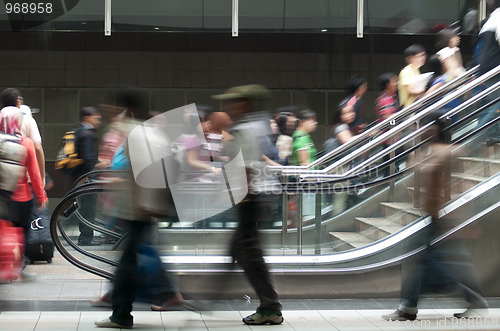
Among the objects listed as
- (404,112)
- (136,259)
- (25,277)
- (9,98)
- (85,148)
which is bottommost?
(25,277)

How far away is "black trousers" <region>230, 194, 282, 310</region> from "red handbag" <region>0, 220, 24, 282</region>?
204 centimetres

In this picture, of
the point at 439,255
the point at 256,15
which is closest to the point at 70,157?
the point at 256,15

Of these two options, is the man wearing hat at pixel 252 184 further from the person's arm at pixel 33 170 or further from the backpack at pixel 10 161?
the person's arm at pixel 33 170

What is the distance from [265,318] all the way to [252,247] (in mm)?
576

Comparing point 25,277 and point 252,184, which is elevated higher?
point 252,184

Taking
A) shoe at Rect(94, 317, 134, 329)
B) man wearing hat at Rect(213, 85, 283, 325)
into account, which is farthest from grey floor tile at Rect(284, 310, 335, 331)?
shoe at Rect(94, 317, 134, 329)

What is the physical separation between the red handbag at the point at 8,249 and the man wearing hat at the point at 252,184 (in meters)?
2.00

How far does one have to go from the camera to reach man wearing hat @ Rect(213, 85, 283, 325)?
584 centimetres

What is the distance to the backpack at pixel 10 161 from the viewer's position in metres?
6.90

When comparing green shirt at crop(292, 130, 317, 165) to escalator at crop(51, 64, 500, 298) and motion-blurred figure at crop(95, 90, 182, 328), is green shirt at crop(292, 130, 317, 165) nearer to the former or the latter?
escalator at crop(51, 64, 500, 298)

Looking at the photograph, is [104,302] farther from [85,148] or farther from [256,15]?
[256,15]

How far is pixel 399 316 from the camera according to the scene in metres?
6.21

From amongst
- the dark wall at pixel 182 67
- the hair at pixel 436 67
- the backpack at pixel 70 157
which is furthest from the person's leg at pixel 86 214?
the dark wall at pixel 182 67

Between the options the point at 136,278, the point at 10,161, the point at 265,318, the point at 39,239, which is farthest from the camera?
the point at 39,239
